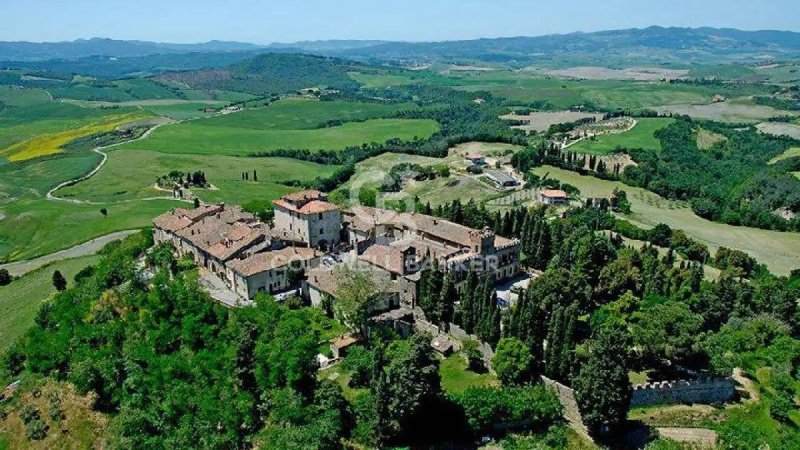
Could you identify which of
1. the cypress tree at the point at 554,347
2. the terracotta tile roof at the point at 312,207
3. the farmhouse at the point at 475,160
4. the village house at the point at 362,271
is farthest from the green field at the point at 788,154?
the cypress tree at the point at 554,347

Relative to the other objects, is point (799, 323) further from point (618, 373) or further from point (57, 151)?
point (57, 151)

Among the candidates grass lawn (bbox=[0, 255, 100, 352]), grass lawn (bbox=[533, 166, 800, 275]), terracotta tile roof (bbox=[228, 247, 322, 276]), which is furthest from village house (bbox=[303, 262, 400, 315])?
grass lawn (bbox=[533, 166, 800, 275])

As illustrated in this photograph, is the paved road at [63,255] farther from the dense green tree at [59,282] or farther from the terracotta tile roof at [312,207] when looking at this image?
the terracotta tile roof at [312,207]

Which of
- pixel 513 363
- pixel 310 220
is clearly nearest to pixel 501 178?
pixel 310 220

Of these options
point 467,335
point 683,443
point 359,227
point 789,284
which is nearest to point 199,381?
point 467,335

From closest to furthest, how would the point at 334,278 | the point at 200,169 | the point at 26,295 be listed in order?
the point at 334,278 < the point at 26,295 < the point at 200,169

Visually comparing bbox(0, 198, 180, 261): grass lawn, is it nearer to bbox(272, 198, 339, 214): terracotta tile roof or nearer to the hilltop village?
the hilltop village

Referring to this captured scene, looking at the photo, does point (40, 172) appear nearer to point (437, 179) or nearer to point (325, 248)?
point (437, 179)
